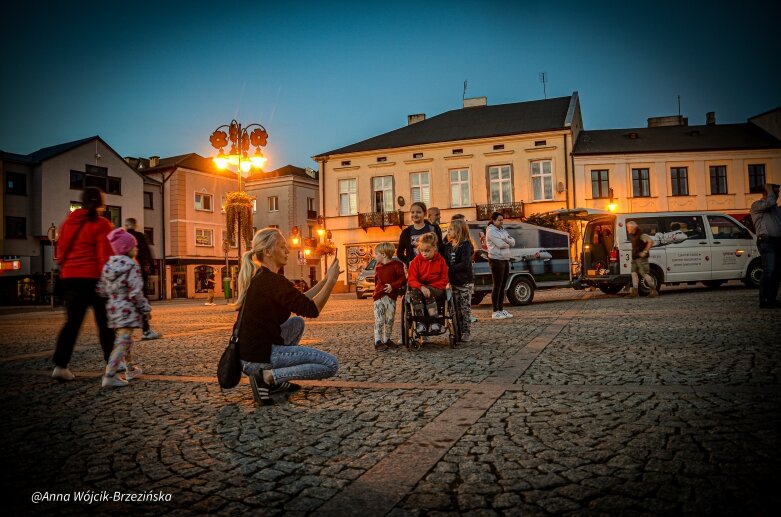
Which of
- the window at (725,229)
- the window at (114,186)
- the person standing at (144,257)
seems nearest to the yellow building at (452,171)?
the window at (114,186)

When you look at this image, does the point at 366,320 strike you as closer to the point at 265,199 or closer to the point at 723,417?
the point at 723,417

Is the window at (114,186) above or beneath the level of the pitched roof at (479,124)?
beneath

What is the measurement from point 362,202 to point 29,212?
2163 centimetres

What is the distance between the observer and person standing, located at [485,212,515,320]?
9.48m

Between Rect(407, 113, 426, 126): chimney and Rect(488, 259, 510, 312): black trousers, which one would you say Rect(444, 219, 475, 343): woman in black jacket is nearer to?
Rect(488, 259, 510, 312): black trousers

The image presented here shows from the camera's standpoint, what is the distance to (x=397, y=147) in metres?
34.8

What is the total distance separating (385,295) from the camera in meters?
6.91

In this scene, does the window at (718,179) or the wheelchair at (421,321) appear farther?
the window at (718,179)

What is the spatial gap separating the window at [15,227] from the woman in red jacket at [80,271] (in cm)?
3348

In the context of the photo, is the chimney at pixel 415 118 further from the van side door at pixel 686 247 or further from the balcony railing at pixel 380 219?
the van side door at pixel 686 247

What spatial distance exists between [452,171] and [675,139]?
47.9ft

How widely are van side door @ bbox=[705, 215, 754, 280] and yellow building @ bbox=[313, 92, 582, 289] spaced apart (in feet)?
55.3

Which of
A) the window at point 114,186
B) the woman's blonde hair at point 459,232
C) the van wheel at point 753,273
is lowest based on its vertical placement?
the van wheel at point 753,273

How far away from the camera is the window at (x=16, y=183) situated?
108ft
